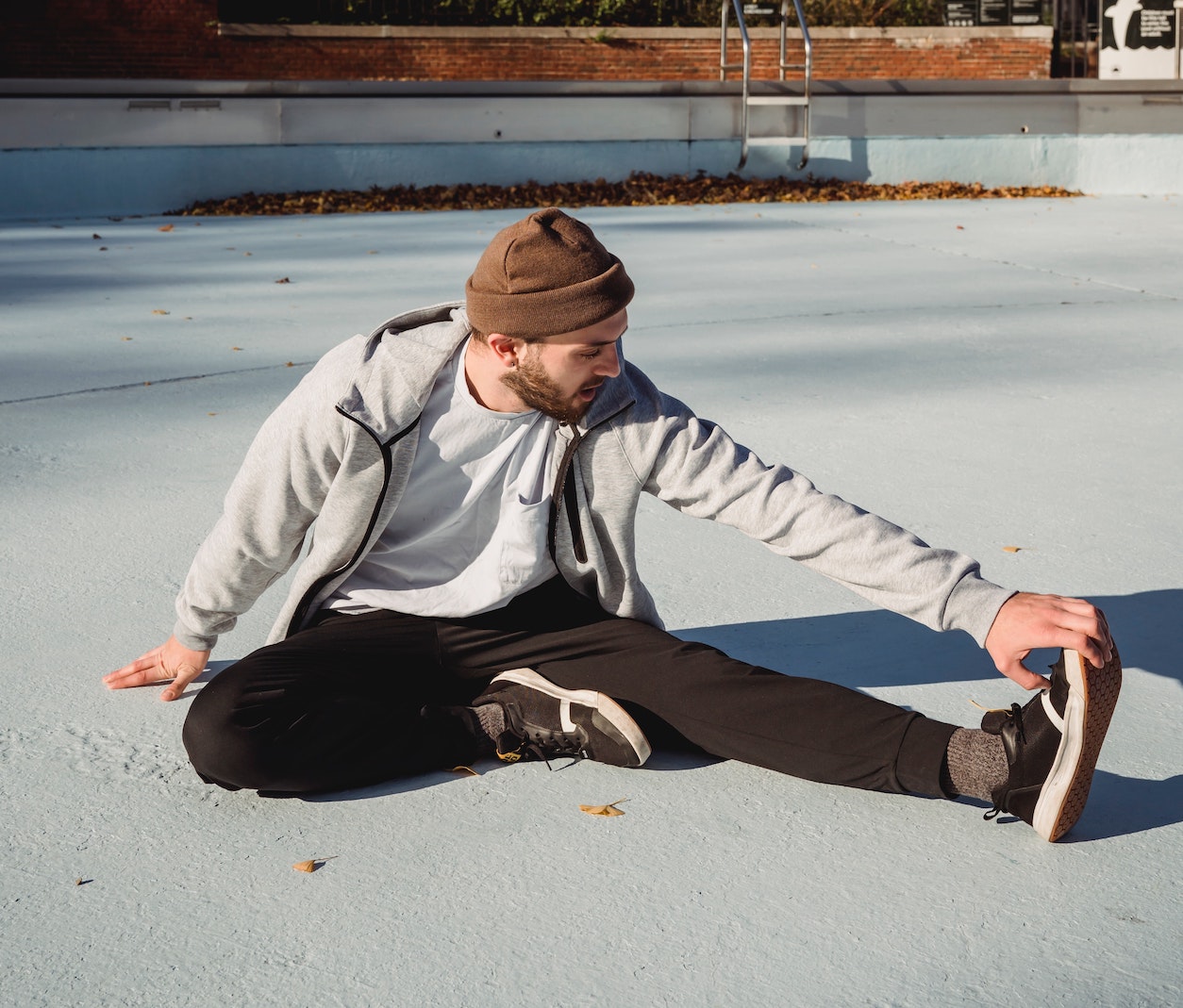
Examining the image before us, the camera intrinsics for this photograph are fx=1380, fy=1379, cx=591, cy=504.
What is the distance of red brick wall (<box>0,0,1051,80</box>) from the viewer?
17.5 m

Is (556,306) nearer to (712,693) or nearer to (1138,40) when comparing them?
(712,693)

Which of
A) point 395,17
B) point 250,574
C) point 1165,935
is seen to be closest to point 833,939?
point 1165,935

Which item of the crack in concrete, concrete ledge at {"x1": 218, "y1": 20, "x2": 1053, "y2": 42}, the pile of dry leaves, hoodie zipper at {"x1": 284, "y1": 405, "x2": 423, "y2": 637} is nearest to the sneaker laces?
hoodie zipper at {"x1": 284, "y1": 405, "x2": 423, "y2": 637}

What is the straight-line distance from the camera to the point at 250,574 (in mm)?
2660

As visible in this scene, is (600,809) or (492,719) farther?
(492,719)

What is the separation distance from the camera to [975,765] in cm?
245

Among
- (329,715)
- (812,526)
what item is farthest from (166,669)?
(812,526)

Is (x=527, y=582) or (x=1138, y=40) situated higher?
(x=1138, y=40)

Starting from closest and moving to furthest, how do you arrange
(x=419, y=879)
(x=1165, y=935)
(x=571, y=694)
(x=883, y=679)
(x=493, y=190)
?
(x=1165, y=935) < (x=419, y=879) < (x=571, y=694) < (x=883, y=679) < (x=493, y=190)

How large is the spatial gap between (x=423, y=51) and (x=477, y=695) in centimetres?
1715

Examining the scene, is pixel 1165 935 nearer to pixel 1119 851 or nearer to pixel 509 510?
pixel 1119 851

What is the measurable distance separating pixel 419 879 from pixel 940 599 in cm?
101

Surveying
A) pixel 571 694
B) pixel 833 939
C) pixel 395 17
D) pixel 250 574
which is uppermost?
pixel 395 17

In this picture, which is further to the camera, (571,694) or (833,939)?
(571,694)
